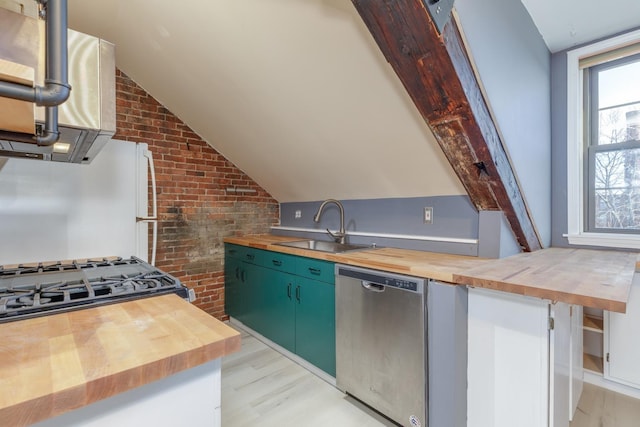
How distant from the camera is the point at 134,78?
280cm

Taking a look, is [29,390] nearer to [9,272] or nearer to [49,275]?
[49,275]

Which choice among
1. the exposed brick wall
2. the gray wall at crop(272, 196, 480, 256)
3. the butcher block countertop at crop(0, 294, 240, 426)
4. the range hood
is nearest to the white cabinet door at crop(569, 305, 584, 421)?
the gray wall at crop(272, 196, 480, 256)

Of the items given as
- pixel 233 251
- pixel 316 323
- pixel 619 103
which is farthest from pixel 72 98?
pixel 619 103

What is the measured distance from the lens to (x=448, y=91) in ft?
4.58

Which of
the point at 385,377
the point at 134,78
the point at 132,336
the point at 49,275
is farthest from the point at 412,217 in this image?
the point at 134,78

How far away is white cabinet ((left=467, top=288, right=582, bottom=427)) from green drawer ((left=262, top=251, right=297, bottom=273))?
4.46 feet

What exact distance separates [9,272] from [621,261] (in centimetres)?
330

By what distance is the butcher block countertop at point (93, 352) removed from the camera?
566 millimetres

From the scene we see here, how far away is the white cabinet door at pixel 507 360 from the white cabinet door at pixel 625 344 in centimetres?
122

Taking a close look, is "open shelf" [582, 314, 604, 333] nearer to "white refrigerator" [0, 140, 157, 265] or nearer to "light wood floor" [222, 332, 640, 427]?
"light wood floor" [222, 332, 640, 427]

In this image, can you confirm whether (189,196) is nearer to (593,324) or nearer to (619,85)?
(593,324)

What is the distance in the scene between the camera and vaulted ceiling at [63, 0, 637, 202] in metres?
1.72

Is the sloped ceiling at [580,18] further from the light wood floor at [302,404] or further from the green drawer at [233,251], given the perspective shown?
the green drawer at [233,251]

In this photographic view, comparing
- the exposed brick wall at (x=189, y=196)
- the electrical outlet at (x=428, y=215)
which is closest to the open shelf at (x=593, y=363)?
the electrical outlet at (x=428, y=215)
